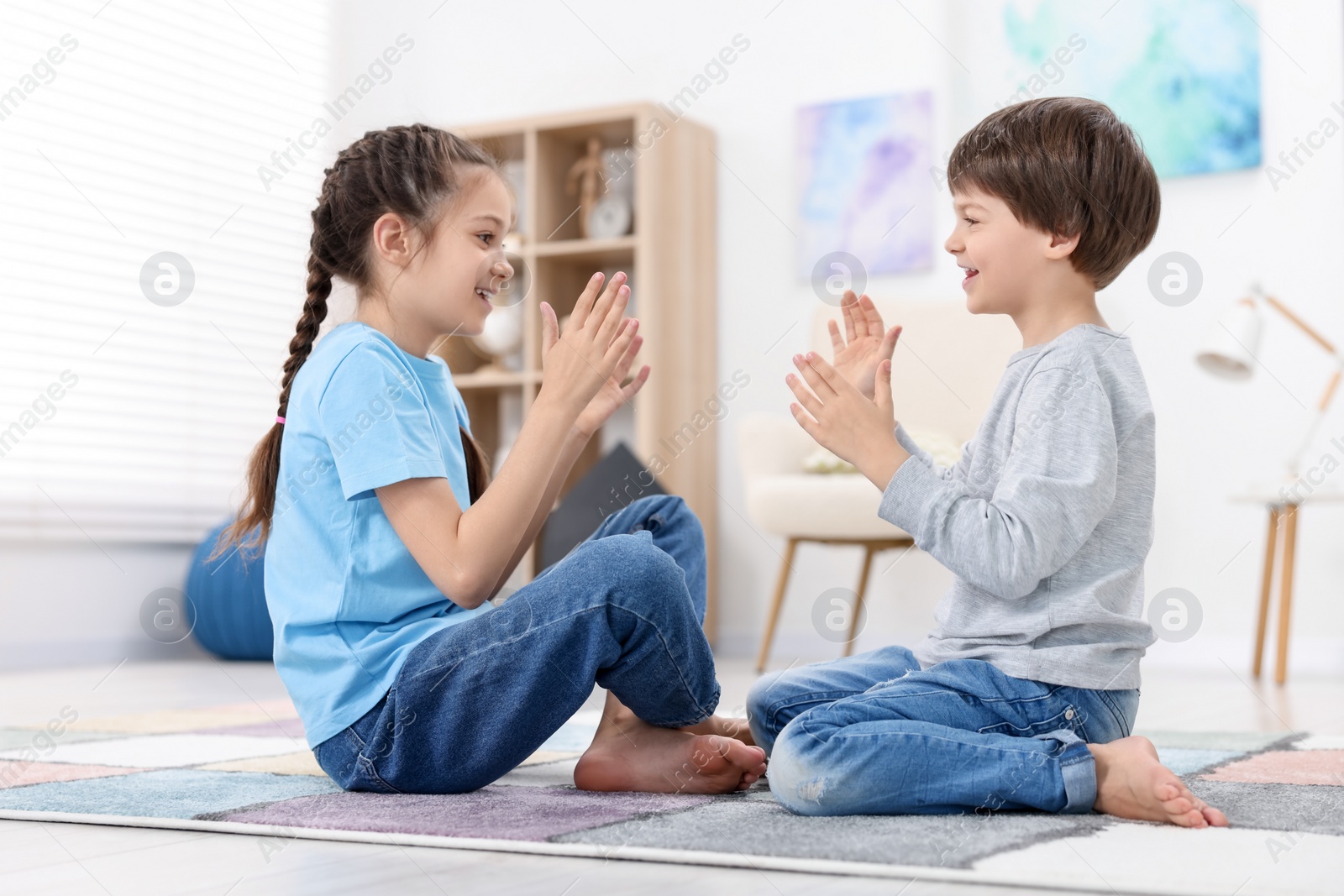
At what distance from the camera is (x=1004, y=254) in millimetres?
1141

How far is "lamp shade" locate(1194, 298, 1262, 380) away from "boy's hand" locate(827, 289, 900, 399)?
5.58 feet

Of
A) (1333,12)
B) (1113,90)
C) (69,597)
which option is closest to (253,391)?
(69,597)

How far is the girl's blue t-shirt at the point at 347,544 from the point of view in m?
1.09

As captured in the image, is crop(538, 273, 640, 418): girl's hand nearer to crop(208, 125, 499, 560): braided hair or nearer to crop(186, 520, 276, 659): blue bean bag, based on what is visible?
crop(208, 125, 499, 560): braided hair

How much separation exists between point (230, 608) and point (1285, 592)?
90.2 inches

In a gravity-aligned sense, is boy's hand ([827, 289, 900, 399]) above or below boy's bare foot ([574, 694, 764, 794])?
above

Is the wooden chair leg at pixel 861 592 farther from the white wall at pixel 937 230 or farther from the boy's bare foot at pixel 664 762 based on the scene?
the boy's bare foot at pixel 664 762

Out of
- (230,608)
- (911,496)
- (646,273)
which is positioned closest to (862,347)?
(911,496)

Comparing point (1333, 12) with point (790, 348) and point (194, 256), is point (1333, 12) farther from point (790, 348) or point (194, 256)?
point (194, 256)

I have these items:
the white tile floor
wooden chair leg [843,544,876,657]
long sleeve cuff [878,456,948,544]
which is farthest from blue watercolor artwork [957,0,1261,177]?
the white tile floor

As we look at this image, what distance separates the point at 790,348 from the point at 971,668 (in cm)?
235

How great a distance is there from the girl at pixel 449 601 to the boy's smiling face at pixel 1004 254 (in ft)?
0.99

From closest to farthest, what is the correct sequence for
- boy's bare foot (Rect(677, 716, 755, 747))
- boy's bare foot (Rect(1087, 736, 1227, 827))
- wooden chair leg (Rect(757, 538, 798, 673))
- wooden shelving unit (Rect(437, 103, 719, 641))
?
1. boy's bare foot (Rect(1087, 736, 1227, 827))
2. boy's bare foot (Rect(677, 716, 755, 747))
3. wooden chair leg (Rect(757, 538, 798, 673))
4. wooden shelving unit (Rect(437, 103, 719, 641))

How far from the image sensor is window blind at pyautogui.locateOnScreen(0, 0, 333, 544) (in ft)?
9.64
